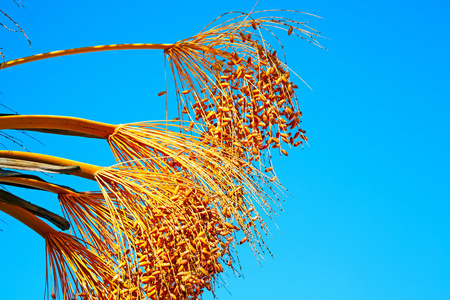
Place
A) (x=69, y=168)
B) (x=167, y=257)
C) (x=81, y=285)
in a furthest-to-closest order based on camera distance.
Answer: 1. (x=81, y=285)
2. (x=69, y=168)
3. (x=167, y=257)

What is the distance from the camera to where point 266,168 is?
157 inches

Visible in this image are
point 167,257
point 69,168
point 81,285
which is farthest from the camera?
point 81,285

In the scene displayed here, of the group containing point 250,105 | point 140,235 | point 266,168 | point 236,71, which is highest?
point 236,71

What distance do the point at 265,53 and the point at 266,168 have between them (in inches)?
33.2

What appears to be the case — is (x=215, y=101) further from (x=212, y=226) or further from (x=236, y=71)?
(x=212, y=226)

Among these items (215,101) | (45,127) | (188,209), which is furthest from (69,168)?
(215,101)

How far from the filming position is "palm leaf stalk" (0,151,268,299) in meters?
3.56

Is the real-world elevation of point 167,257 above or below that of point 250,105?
below

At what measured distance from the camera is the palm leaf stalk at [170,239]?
3.56m

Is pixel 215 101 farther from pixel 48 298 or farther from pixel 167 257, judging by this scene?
pixel 48 298

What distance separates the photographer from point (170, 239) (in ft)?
11.9

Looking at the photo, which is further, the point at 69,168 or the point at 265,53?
the point at 265,53

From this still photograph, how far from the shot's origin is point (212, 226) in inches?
145

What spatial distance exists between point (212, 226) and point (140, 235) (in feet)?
1.42
